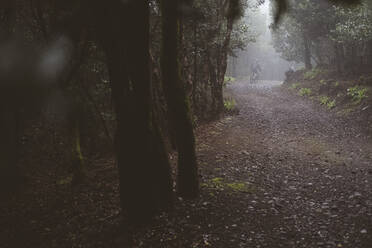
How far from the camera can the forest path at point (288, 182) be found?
688 centimetres

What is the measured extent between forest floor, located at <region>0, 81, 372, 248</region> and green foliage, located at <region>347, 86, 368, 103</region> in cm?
408

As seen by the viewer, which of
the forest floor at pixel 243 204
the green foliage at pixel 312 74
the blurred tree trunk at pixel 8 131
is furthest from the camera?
the green foliage at pixel 312 74

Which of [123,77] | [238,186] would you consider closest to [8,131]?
[123,77]

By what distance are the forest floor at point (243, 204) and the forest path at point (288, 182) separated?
0.9 inches

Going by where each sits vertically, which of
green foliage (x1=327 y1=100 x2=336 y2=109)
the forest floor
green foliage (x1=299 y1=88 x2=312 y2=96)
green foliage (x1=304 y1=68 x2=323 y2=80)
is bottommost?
the forest floor

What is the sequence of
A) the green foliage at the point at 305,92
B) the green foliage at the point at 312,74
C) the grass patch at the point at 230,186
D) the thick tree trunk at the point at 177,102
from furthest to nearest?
the green foliage at the point at 312,74 < the green foliage at the point at 305,92 < the grass patch at the point at 230,186 < the thick tree trunk at the point at 177,102

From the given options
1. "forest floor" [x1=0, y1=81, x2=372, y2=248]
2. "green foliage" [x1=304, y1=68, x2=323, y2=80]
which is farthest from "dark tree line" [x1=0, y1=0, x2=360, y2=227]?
"green foliage" [x1=304, y1=68, x2=323, y2=80]

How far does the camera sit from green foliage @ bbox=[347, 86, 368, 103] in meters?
18.5

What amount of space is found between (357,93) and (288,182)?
39.7 ft

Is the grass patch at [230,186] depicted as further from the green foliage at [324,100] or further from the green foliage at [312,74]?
the green foliage at [312,74]

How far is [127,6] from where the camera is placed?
6246 mm

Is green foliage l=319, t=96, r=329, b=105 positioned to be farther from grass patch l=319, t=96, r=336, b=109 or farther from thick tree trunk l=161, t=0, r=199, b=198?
thick tree trunk l=161, t=0, r=199, b=198

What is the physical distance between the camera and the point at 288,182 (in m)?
9.93

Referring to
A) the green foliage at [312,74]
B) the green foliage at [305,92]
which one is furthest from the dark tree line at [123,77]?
the green foliage at [312,74]
